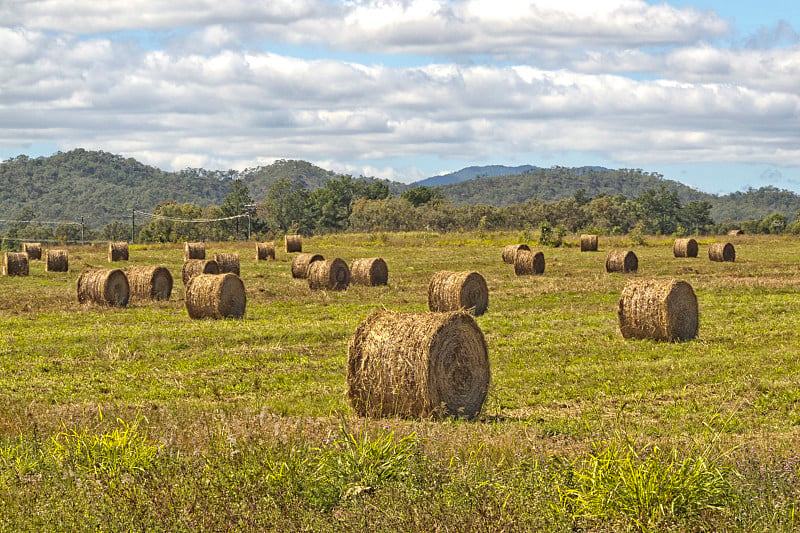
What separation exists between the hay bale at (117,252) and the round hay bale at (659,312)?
38.5 meters

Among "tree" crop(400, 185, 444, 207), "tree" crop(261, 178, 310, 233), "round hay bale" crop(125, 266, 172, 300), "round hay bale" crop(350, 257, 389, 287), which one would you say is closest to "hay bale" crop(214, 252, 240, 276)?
"round hay bale" crop(350, 257, 389, 287)

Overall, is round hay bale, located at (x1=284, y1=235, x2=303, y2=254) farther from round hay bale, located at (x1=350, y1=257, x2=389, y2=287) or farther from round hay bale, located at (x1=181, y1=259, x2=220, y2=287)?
round hay bale, located at (x1=350, y1=257, x2=389, y2=287)

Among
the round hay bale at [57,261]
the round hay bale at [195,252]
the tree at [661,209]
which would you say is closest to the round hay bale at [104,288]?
the round hay bale at [57,261]

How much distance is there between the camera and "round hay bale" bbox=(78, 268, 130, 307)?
2830 cm

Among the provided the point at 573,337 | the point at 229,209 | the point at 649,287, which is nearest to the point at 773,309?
the point at 649,287

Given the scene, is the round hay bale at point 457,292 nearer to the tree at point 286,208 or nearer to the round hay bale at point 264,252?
the round hay bale at point 264,252

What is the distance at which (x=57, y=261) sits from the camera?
1747 inches

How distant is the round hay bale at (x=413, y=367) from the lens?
12500 mm

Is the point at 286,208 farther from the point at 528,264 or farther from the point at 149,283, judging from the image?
the point at 149,283

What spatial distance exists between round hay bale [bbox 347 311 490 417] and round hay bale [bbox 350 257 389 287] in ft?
71.8

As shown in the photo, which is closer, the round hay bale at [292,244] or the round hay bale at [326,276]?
the round hay bale at [326,276]

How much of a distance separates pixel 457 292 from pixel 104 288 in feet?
35.5

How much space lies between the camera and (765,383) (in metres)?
15.1

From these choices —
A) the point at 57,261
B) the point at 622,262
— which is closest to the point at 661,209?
the point at 622,262
